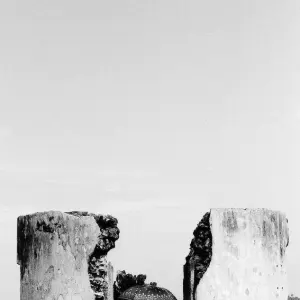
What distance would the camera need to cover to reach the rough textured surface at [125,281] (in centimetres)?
1427

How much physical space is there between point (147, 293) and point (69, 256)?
3382 mm

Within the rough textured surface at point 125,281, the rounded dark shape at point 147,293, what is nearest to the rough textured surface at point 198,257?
the rounded dark shape at point 147,293

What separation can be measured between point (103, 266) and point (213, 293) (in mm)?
1697

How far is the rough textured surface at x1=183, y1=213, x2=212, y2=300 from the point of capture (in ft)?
34.8

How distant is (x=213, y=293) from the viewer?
10.4m

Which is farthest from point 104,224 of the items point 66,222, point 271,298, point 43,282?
point 271,298

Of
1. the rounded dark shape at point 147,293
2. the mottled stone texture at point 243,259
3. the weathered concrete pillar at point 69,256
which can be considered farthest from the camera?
the rounded dark shape at point 147,293

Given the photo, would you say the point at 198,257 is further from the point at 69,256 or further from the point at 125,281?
the point at 125,281

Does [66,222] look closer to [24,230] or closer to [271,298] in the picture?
[24,230]

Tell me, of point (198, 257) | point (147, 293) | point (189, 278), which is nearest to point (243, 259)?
point (198, 257)

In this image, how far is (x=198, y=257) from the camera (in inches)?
423

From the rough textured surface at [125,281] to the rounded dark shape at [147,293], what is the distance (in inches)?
15.7

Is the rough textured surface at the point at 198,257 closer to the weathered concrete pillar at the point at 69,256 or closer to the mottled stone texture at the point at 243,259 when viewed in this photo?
the mottled stone texture at the point at 243,259

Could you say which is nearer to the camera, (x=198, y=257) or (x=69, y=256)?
(x=69, y=256)
